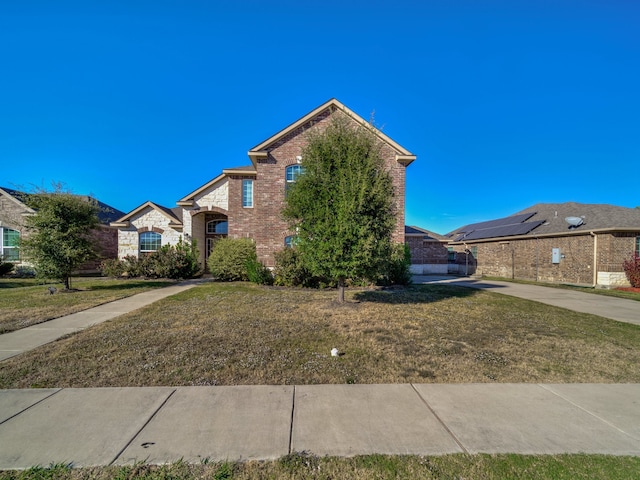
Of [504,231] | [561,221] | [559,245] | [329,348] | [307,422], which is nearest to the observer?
[307,422]

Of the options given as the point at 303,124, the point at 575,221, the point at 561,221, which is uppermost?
the point at 303,124

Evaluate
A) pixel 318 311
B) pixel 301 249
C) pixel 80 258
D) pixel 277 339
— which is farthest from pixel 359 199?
pixel 80 258

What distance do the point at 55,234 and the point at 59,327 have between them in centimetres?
750

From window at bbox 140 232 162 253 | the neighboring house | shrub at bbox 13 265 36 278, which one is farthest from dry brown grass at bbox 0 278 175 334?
the neighboring house

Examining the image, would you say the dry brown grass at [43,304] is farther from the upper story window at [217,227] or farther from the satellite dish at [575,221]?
the satellite dish at [575,221]

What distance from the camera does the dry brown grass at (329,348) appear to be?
4.31m

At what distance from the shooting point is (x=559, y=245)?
18.8 m

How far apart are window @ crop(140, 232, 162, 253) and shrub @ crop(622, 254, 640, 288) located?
29.0 meters

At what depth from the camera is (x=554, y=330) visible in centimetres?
714

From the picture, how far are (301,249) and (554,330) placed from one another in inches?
275

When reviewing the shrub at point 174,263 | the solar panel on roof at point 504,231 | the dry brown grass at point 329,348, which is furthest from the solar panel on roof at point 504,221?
the shrub at point 174,263

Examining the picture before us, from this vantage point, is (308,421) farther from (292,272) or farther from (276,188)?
(276,188)

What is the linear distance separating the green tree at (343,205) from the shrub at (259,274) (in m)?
5.76

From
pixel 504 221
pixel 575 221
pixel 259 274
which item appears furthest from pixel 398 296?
pixel 504 221
